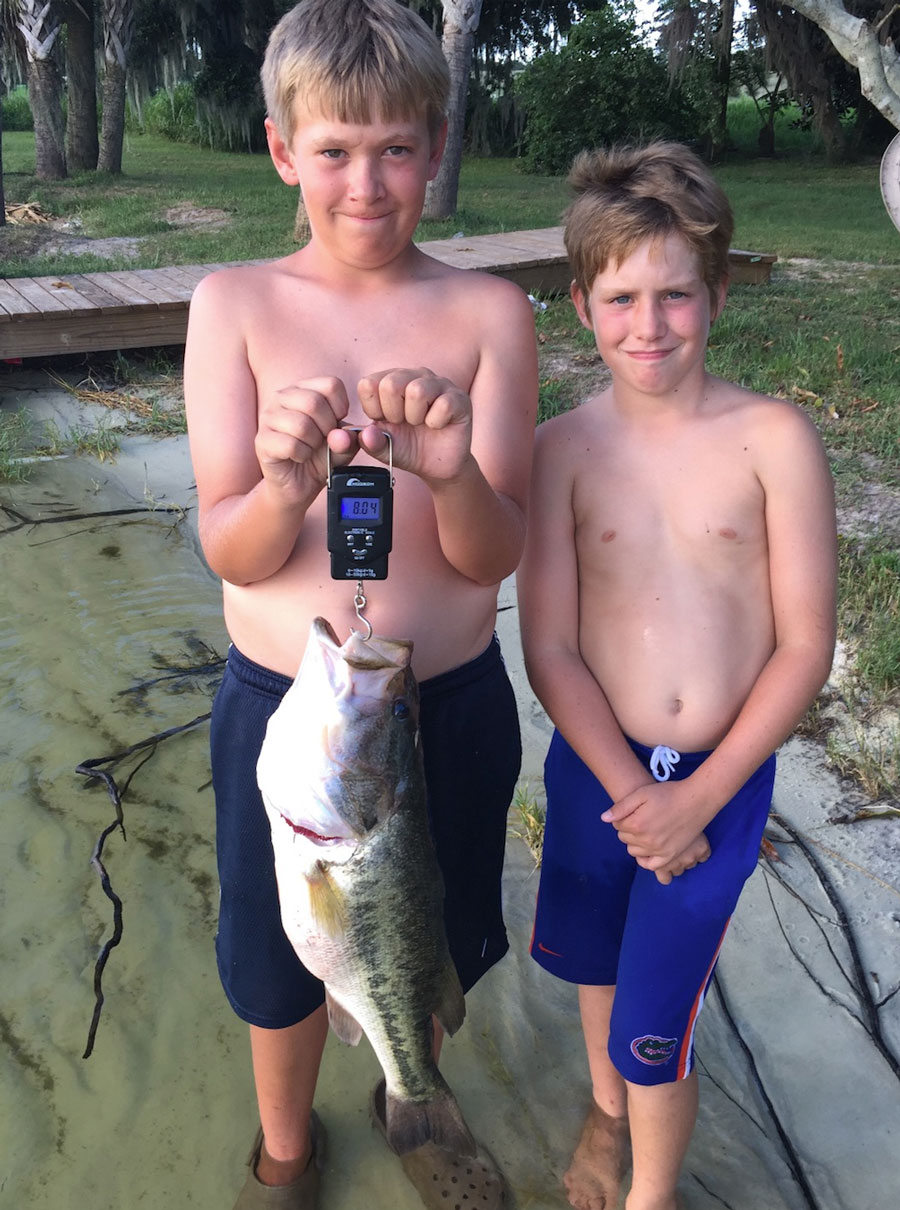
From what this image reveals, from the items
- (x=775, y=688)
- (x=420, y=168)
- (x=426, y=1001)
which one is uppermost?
(x=420, y=168)

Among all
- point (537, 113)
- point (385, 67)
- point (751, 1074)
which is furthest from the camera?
Answer: point (537, 113)

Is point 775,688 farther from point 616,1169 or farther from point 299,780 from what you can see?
point 616,1169

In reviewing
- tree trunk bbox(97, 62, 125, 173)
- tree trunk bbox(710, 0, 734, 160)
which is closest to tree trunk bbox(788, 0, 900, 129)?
tree trunk bbox(710, 0, 734, 160)

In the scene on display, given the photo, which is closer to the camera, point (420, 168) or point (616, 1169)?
point (420, 168)

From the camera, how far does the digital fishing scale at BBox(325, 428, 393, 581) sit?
5.16 ft

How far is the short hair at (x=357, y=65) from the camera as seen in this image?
1704 millimetres

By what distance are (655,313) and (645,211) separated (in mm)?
205

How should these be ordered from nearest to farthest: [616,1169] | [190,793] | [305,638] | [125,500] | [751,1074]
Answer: [305,638], [616,1169], [751,1074], [190,793], [125,500]

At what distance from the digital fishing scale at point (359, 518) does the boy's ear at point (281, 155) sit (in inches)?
26.6

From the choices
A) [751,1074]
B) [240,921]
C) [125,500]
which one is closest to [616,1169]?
[751,1074]

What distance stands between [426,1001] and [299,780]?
60 centimetres

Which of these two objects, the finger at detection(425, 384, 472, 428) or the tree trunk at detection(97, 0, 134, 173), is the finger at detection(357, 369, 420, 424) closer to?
the finger at detection(425, 384, 472, 428)

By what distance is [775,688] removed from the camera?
1.99 m

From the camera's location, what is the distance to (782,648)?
2010mm
